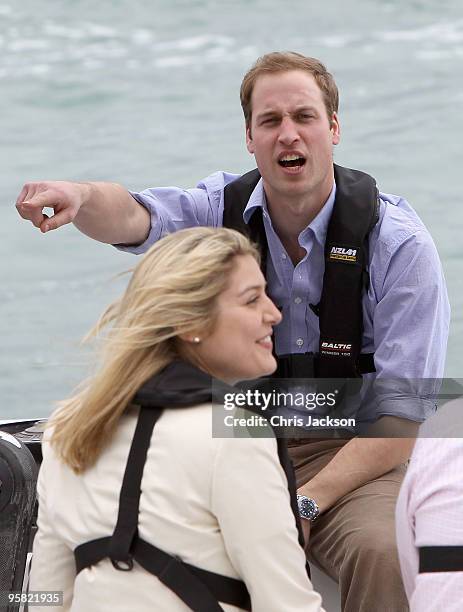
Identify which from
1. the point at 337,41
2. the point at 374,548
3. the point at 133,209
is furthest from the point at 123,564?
the point at 337,41

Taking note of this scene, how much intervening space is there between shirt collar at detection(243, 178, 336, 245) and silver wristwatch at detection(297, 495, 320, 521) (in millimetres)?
673

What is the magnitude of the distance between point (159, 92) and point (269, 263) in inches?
400

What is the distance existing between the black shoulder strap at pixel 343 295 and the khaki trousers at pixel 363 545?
9.4 inches

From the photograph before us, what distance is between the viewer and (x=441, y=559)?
1.80 meters

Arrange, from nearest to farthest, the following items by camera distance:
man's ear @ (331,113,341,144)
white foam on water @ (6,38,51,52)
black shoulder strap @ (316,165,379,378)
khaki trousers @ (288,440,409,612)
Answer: khaki trousers @ (288,440,409,612) → black shoulder strap @ (316,165,379,378) → man's ear @ (331,113,341,144) → white foam on water @ (6,38,51,52)

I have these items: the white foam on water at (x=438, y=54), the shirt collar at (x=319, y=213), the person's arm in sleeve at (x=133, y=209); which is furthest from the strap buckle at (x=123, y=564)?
the white foam on water at (x=438, y=54)

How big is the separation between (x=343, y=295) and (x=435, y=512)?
112cm

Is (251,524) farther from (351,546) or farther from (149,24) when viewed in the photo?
(149,24)

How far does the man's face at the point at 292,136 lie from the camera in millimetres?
2887

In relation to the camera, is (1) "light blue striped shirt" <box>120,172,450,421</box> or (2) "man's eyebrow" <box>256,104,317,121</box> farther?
(2) "man's eyebrow" <box>256,104,317,121</box>

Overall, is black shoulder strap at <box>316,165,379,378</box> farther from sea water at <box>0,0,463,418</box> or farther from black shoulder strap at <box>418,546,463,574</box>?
sea water at <box>0,0,463,418</box>

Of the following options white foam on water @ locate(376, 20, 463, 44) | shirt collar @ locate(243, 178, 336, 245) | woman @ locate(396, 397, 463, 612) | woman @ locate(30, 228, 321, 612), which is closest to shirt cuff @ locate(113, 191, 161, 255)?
shirt collar @ locate(243, 178, 336, 245)

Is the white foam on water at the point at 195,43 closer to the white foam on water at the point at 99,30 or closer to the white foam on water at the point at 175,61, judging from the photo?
the white foam on water at the point at 175,61

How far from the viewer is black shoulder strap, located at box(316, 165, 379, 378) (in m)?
2.86
